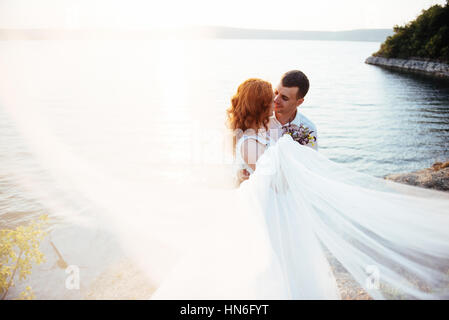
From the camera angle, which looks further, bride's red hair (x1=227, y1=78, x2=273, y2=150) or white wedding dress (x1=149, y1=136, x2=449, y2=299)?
bride's red hair (x1=227, y1=78, x2=273, y2=150)

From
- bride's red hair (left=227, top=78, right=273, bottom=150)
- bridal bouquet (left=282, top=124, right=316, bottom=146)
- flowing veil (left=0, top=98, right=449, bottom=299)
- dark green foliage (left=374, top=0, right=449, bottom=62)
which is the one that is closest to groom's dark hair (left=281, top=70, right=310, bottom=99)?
bridal bouquet (left=282, top=124, right=316, bottom=146)

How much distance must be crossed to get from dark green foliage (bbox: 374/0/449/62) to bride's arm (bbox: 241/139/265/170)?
199 ft

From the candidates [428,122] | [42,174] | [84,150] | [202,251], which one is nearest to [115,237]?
[202,251]

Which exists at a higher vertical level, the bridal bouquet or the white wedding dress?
the bridal bouquet

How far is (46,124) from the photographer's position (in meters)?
18.6

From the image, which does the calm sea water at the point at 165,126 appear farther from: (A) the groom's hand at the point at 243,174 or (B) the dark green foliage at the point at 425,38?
(B) the dark green foliage at the point at 425,38

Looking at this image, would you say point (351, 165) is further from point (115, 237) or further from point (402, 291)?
point (402, 291)

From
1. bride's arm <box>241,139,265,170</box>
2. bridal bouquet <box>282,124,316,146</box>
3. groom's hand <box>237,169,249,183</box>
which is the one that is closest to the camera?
bride's arm <box>241,139,265,170</box>

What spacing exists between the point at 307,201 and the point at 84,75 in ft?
160

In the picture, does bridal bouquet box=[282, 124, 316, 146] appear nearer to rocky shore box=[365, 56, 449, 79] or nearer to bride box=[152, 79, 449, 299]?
bride box=[152, 79, 449, 299]

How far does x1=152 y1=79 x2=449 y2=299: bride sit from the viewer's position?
2213 millimetres

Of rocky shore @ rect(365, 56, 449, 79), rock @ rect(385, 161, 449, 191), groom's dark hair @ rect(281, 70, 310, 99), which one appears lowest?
rock @ rect(385, 161, 449, 191)

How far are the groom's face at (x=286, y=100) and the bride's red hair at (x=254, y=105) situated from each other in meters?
0.90

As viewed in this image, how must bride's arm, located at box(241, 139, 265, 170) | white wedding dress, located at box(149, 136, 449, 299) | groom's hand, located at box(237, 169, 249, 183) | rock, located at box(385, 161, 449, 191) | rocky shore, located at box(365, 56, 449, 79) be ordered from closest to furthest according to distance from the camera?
white wedding dress, located at box(149, 136, 449, 299)
bride's arm, located at box(241, 139, 265, 170)
groom's hand, located at box(237, 169, 249, 183)
rock, located at box(385, 161, 449, 191)
rocky shore, located at box(365, 56, 449, 79)
